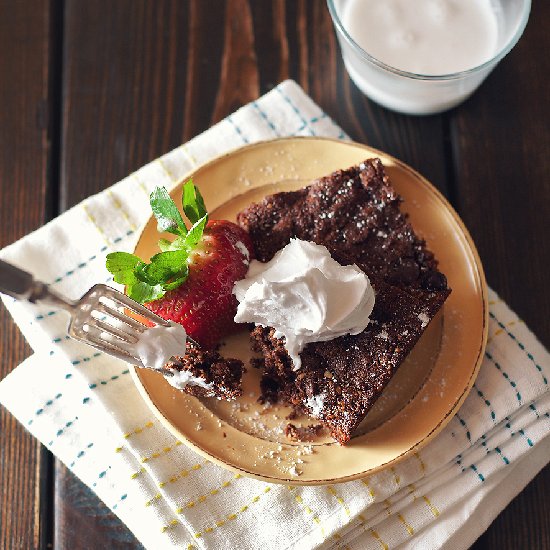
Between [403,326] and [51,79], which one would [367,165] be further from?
[51,79]

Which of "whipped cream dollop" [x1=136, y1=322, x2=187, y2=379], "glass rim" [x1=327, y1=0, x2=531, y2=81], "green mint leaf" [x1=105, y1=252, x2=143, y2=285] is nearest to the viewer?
"whipped cream dollop" [x1=136, y1=322, x2=187, y2=379]

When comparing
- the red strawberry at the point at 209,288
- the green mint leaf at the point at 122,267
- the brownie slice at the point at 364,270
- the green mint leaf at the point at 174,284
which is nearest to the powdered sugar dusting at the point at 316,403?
the brownie slice at the point at 364,270

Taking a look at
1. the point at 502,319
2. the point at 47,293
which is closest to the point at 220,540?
the point at 47,293

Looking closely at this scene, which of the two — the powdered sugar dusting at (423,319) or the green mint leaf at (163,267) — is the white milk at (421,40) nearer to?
the powdered sugar dusting at (423,319)

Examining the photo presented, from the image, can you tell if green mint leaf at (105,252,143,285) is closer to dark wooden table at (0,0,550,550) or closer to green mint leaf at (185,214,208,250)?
green mint leaf at (185,214,208,250)

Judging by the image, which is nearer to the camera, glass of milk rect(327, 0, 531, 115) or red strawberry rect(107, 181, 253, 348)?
red strawberry rect(107, 181, 253, 348)

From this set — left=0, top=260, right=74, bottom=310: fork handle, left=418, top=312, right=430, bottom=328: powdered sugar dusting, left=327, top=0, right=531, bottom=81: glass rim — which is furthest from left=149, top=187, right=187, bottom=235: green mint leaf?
left=327, top=0, right=531, bottom=81: glass rim
